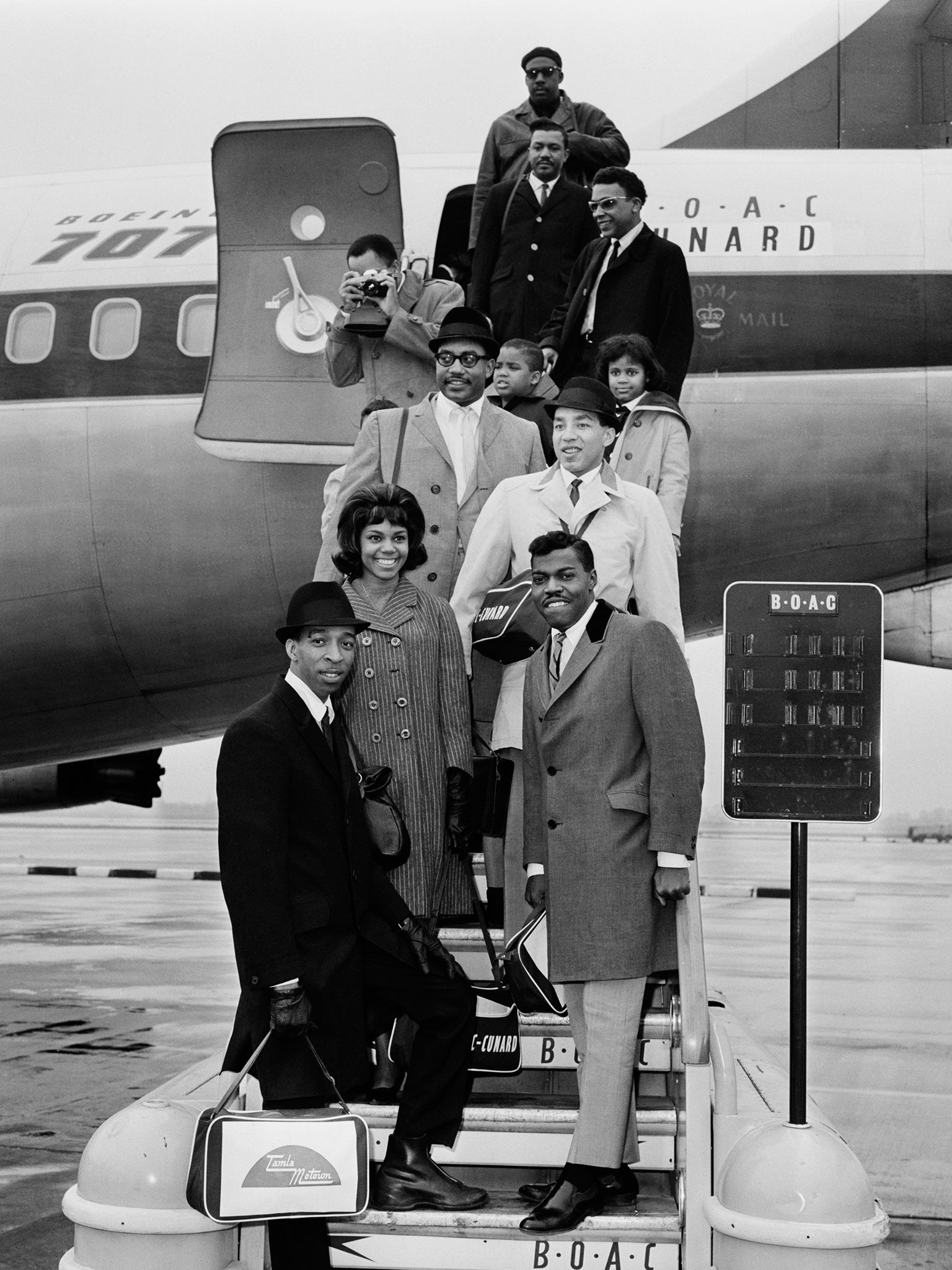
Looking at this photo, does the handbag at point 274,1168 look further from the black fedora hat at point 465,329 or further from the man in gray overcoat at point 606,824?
the black fedora hat at point 465,329

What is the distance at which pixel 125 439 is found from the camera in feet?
Result: 26.8

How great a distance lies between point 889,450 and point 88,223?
4.56m

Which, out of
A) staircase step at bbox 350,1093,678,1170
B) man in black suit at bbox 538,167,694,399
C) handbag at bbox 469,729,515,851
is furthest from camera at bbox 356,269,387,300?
staircase step at bbox 350,1093,678,1170

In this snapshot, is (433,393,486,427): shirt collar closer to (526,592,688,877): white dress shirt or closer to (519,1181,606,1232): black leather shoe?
(526,592,688,877): white dress shirt

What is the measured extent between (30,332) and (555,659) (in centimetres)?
532

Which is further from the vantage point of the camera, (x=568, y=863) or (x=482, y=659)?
(x=482, y=659)

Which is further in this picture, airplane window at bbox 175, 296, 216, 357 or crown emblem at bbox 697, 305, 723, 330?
airplane window at bbox 175, 296, 216, 357

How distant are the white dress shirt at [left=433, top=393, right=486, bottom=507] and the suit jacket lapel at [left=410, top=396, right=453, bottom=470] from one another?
11 millimetres

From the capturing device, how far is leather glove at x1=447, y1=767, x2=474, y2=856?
13.8 ft

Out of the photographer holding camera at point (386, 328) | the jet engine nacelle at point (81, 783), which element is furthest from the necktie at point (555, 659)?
the jet engine nacelle at point (81, 783)

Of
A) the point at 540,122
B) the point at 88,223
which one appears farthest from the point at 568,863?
the point at 88,223

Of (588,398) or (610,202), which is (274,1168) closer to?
(588,398)

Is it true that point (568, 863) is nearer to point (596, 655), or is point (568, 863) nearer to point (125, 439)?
point (596, 655)

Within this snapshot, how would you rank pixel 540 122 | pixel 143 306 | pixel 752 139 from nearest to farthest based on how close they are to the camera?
pixel 540 122 < pixel 143 306 < pixel 752 139
